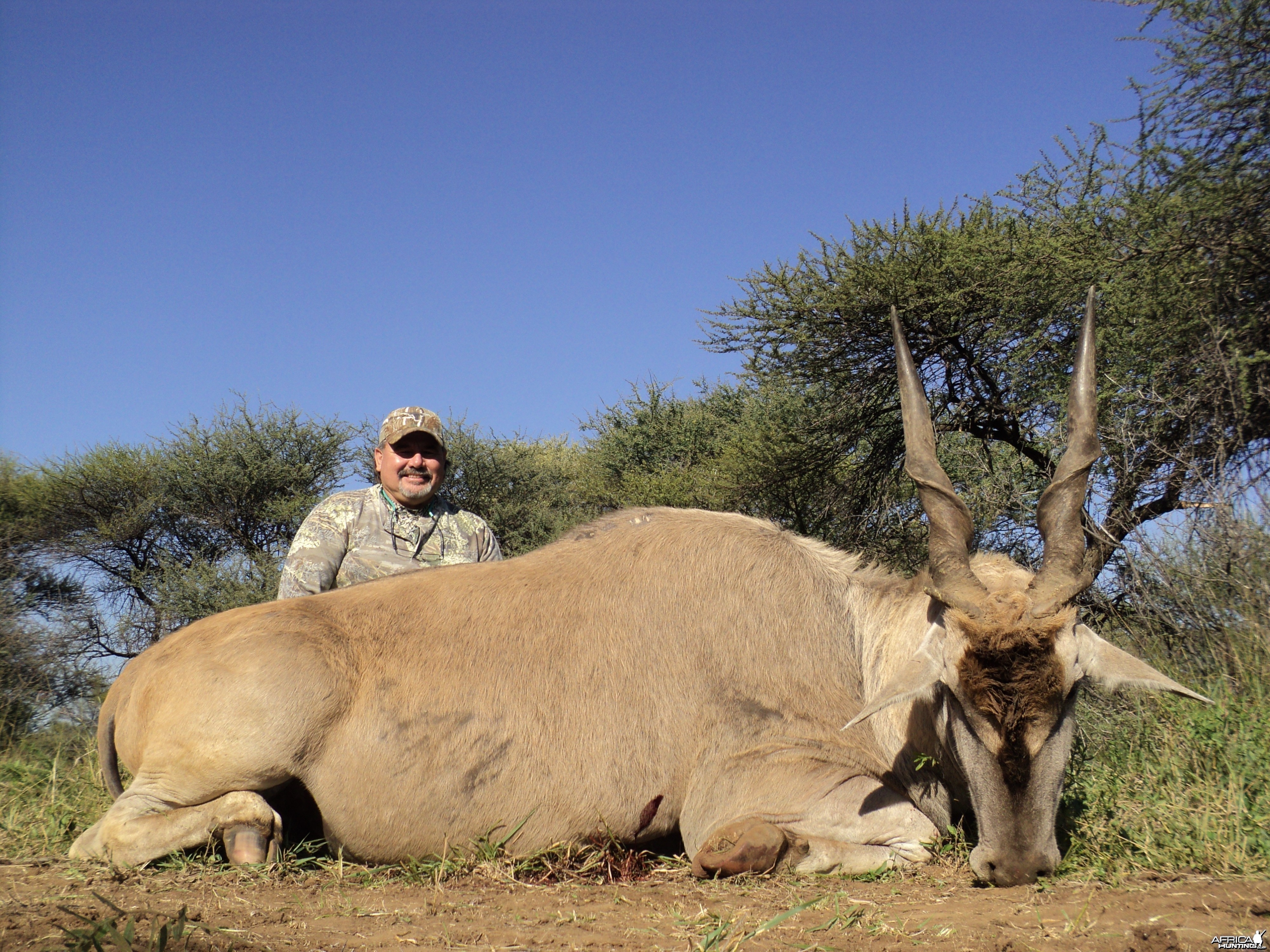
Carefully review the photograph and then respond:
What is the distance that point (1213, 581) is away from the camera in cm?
592

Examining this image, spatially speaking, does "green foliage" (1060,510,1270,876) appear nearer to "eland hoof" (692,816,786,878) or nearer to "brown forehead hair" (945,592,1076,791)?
"brown forehead hair" (945,592,1076,791)

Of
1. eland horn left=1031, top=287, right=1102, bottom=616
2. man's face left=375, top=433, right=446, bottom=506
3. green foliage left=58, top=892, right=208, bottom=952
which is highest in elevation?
man's face left=375, top=433, right=446, bottom=506

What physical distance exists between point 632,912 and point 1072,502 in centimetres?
230

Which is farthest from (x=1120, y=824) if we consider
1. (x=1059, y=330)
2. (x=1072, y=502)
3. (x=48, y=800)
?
(x=1059, y=330)

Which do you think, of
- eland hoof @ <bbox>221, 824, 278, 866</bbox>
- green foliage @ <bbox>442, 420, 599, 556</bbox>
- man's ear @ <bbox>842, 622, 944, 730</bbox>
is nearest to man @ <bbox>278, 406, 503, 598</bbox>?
eland hoof @ <bbox>221, 824, 278, 866</bbox>

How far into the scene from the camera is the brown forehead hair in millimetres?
3457

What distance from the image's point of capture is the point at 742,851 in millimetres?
3721

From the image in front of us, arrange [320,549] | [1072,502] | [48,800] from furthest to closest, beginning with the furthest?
[320,549] → [48,800] → [1072,502]

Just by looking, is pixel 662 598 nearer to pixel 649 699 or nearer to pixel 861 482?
pixel 649 699

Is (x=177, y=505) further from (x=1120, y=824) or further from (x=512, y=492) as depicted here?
(x=1120, y=824)

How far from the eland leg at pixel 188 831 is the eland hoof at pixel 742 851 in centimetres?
167

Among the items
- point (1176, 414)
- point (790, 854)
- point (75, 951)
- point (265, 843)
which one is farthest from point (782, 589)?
point (1176, 414)

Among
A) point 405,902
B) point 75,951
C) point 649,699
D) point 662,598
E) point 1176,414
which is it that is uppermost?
point 1176,414

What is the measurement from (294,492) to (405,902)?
15534 mm
